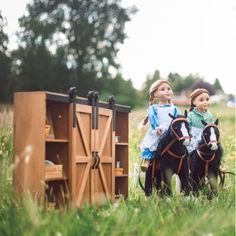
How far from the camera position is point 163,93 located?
16.4 feet

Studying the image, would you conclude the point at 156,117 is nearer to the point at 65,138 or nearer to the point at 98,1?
the point at 65,138

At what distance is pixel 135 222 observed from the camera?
3.53m

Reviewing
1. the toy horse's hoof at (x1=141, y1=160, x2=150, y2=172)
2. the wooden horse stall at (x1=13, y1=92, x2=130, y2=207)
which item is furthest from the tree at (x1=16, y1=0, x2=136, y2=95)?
the toy horse's hoof at (x1=141, y1=160, x2=150, y2=172)

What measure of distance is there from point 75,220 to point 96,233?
0.18 metres

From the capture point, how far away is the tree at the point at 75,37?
5574mm

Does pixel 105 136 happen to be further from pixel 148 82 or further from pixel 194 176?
pixel 148 82

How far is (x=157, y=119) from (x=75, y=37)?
139cm

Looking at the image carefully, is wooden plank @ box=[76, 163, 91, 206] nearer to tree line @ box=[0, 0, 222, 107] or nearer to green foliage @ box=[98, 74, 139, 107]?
tree line @ box=[0, 0, 222, 107]

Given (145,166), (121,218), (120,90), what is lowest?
(121,218)

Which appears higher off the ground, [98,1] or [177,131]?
[98,1]

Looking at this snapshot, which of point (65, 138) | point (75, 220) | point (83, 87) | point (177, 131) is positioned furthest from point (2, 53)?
point (75, 220)

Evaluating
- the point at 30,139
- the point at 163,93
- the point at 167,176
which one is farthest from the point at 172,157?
the point at 30,139

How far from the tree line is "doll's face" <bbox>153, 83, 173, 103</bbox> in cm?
65

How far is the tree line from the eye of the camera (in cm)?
547
